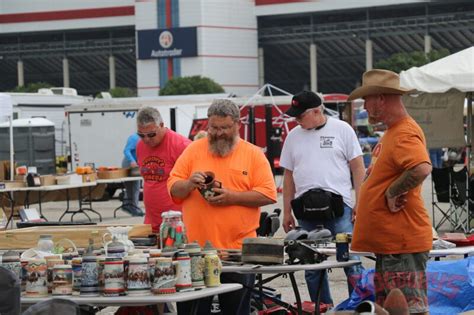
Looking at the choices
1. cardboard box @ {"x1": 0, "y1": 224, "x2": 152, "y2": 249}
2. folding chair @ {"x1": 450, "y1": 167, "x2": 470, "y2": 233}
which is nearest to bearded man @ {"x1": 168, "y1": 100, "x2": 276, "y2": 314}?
cardboard box @ {"x1": 0, "y1": 224, "x2": 152, "y2": 249}

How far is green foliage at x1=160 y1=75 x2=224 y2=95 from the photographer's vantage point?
7719 cm

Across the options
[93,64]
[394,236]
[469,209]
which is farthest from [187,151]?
[93,64]

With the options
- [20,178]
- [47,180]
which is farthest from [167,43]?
[20,178]

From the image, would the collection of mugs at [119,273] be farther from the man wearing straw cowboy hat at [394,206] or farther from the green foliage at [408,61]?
the green foliage at [408,61]

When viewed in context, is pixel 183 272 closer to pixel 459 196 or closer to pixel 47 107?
pixel 459 196

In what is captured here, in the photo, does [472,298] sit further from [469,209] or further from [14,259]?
[469,209]

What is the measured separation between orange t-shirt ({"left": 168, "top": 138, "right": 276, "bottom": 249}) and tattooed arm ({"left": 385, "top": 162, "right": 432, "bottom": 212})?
1001 mm

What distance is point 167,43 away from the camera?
93.5 m

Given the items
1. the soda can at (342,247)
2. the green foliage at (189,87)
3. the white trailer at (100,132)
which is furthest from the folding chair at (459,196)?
the green foliage at (189,87)

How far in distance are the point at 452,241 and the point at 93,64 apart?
98095mm

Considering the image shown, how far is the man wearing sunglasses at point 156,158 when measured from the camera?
364 inches

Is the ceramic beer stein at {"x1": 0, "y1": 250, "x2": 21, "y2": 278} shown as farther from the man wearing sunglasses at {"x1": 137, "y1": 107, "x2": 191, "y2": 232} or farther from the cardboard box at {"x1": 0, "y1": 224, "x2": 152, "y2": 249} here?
the man wearing sunglasses at {"x1": 137, "y1": 107, "x2": 191, "y2": 232}

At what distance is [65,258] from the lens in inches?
278

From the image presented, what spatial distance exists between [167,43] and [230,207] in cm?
8653
